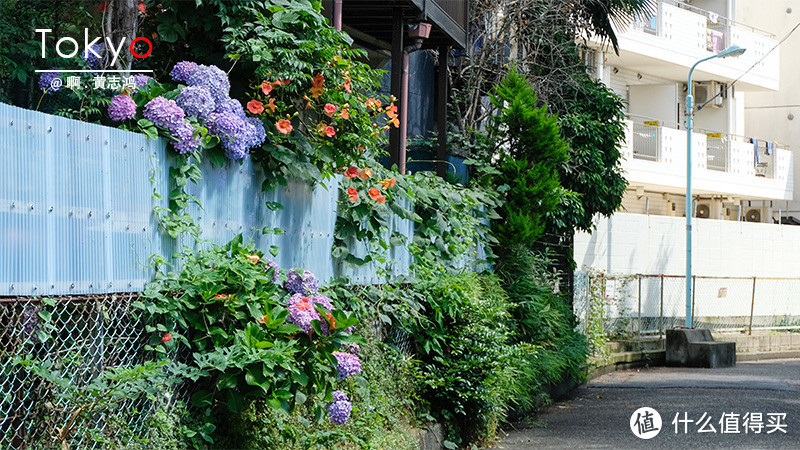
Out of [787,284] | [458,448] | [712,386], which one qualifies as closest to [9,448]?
[458,448]

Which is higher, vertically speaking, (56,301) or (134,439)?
(56,301)

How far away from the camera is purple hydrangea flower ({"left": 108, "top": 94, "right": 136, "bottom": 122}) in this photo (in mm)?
5219

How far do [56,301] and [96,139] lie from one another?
875mm

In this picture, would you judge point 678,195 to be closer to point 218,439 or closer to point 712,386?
point 712,386

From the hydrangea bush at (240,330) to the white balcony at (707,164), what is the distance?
19231mm

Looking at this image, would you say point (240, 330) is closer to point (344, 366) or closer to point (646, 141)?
point (344, 366)

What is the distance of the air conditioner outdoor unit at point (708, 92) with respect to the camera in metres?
29.9

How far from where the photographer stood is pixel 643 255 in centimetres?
2136

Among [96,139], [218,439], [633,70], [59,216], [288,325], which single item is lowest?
[218,439]

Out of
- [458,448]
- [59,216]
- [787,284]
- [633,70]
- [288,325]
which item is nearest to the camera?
[59,216]

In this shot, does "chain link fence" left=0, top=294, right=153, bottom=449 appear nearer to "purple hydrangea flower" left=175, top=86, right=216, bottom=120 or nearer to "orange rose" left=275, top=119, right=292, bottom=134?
"purple hydrangea flower" left=175, top=86, right=216, bottom=120

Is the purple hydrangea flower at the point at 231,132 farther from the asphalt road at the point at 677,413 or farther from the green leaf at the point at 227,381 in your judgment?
the asphalt road at the point at 677,413

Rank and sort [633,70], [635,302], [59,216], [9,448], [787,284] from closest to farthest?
[9,448], [59,216], [635,302], [787,284], [633,70]

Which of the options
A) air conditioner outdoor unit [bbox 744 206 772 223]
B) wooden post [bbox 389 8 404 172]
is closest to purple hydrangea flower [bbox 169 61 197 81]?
wooden post [bbox 389 8 404 172]
